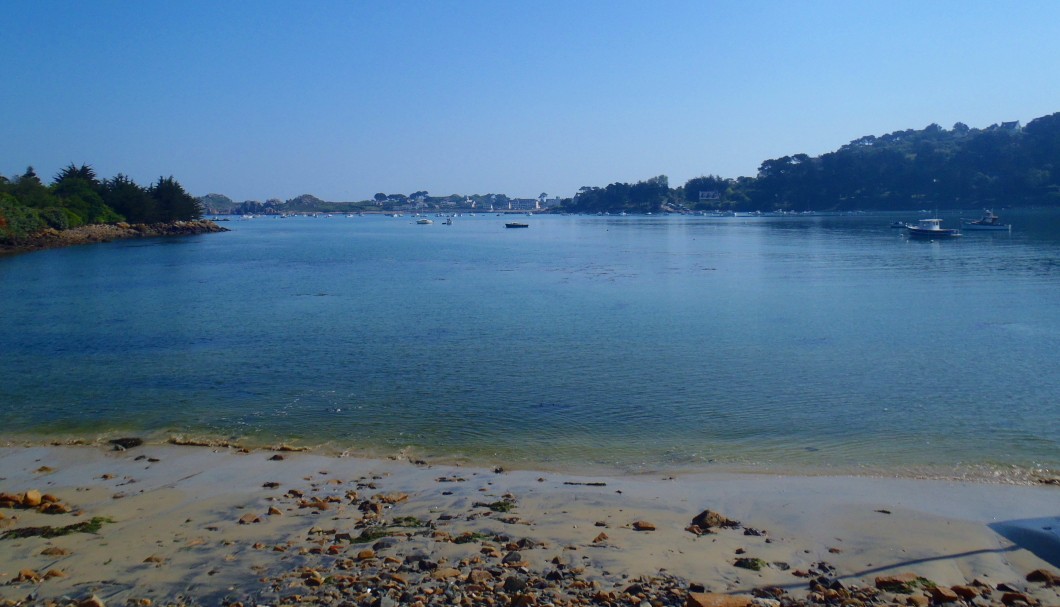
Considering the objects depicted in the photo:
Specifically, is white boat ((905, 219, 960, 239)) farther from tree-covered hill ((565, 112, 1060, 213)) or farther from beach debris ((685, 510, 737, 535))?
tree-covered hill ((565, 112, 1060, 213))

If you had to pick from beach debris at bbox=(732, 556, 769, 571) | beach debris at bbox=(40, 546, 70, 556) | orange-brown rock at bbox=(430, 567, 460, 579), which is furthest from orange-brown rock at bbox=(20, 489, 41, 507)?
beach debris at bbox=(732, 556, 769, 571)

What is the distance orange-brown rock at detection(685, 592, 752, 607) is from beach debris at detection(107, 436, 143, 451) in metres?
9.96

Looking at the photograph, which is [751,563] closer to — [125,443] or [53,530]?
[53,530]

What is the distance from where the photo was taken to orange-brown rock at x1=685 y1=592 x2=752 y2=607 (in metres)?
6.09

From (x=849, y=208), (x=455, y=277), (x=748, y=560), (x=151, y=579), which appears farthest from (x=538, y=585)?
(x=849, y=208)

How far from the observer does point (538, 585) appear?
653 centimetres

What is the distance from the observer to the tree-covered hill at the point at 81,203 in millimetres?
68312

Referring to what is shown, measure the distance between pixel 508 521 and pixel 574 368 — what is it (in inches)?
377

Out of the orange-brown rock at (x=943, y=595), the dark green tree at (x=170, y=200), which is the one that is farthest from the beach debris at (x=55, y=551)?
the dark green tree at (x=170, y=200)

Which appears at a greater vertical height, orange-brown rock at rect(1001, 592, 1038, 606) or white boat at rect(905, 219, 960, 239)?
white boat at rect(905, 219, 960, 239)

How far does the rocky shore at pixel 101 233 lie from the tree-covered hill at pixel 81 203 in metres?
0.80

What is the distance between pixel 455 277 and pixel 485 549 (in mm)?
35809

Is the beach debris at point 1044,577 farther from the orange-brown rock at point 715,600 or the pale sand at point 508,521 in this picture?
the orange-brown rock at point 715,600

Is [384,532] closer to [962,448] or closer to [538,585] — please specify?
[538,585]
